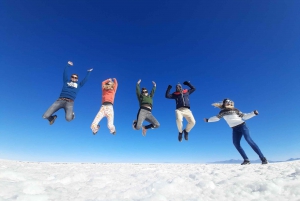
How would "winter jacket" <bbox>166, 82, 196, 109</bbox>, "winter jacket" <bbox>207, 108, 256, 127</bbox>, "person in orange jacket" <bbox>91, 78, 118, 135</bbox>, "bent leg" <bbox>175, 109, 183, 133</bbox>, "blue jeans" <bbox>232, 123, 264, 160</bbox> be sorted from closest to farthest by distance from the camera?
"blue jeans" <bbox>232, 123, 264, 160</bbox>, "winter jacket" <bbox>207, 108, 256, 127</bbox>, "person in orange jacket" <bbox>91, 78, 118, 135</bbox>, "bent leg" <bbox>175, 109, 183, 133</bbox>, "winter jacket" <bbox>166, 82, 196, 109</bbox>

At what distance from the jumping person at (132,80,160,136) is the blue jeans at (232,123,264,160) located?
11.2 ft

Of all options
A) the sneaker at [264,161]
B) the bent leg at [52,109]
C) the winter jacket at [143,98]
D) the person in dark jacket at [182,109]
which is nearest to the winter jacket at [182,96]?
the person in dark jacket at [182,109]

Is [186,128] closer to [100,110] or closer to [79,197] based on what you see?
[100,110]

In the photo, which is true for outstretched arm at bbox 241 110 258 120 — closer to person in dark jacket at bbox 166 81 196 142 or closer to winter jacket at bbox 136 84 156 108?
person in dark jacket at bbox 166 81 196 142

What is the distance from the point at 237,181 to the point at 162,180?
116cm

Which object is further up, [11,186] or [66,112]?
[66,112]

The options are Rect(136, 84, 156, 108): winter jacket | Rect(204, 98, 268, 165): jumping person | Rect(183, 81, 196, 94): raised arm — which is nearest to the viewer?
Rect(204, 98, 268, 165): jumping person

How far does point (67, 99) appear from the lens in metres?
8.23

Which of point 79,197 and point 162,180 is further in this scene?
point 162,180

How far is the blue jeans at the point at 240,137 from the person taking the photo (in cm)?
636

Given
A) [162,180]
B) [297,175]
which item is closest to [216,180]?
[162,180]

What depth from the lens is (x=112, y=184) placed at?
2842mm

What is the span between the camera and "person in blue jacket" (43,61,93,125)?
7.91 meters

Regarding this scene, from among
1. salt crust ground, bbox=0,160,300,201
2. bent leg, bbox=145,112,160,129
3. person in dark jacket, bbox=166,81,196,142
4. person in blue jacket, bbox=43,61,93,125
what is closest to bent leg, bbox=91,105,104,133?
person in blue jacket, bbox=43,61,93,125
